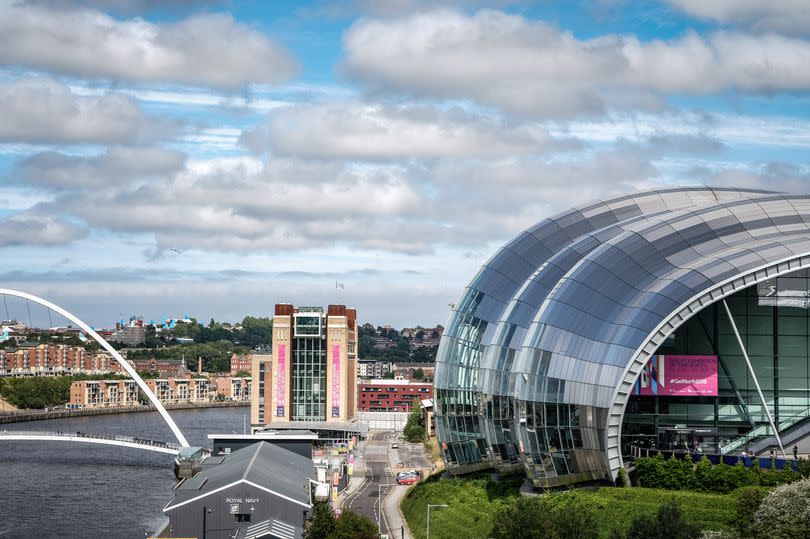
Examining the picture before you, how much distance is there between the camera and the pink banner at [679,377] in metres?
56.6

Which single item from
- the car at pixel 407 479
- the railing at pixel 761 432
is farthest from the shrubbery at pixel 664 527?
the car at pixel 407 479

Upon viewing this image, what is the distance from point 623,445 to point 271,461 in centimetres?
3217

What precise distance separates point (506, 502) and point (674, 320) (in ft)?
45.8

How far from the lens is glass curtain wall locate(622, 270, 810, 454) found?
59.4 m

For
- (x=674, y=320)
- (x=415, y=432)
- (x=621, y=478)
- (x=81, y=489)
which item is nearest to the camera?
(x=674, y=320)

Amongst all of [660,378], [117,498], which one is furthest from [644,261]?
[117,498]

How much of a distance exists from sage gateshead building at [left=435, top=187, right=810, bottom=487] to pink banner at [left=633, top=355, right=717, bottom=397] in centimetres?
→ 6

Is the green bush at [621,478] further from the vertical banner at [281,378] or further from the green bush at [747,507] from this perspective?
the vertical banner at [281,378]

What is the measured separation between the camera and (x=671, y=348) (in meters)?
59.4

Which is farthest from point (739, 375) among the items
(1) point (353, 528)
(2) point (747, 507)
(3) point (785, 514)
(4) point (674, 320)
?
(1) point (353, 528)

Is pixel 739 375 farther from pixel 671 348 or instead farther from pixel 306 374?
pixel 306 374

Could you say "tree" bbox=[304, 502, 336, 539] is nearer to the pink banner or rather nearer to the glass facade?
the pink banner

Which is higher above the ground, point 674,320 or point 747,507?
point 674,320

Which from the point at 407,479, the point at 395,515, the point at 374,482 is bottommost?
the point at 374,482
